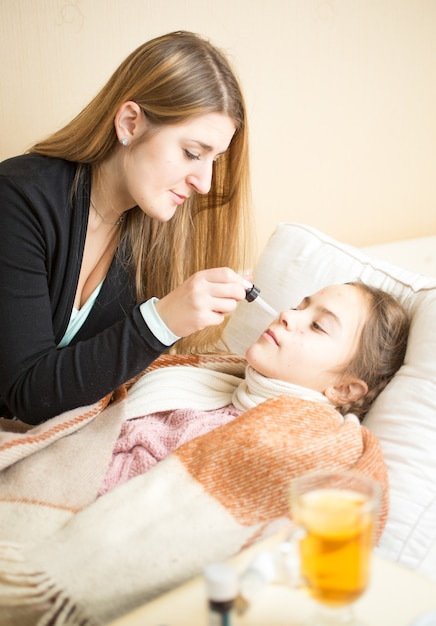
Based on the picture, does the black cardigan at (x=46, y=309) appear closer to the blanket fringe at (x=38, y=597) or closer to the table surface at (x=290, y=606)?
the blanket fringe at (x=38, y=597)

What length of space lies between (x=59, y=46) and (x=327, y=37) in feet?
2.96

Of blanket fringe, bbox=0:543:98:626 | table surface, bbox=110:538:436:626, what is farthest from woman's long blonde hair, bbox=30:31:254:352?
table surface, bbox=110:538:436:626

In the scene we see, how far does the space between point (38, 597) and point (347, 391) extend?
73 cm

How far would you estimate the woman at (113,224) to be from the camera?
1146 millimetres

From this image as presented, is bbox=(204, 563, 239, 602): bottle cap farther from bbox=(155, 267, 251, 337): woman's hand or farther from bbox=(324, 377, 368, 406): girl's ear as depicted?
bbox=(324, 377, 368, 406): girl's ear

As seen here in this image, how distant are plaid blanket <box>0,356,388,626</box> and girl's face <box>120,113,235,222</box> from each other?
0.46 meters

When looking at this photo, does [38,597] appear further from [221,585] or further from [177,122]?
[177,122]

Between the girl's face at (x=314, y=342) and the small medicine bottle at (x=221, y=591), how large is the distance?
0.72 meters

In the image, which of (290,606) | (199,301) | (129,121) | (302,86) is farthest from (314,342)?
(302,86)

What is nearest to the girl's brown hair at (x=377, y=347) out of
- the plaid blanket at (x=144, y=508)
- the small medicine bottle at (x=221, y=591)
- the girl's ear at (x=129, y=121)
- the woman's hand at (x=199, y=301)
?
the plaid blanket at (x=144, y=508)

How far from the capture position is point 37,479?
3.57ft

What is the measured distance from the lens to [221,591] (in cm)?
60

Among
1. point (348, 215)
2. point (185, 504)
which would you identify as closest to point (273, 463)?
point (185, 504)

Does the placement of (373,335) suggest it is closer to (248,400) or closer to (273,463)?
(248,400)
